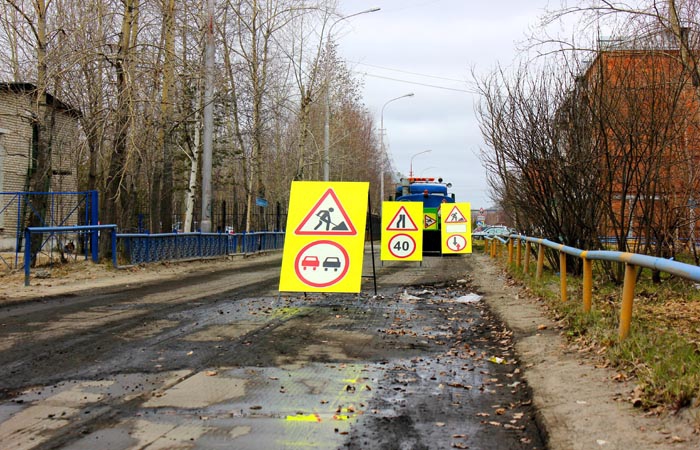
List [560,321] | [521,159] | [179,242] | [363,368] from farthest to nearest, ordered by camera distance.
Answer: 1. [179,242]
2. [521,159]
3. [560,321]
4. [363,368]

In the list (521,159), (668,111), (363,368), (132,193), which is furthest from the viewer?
(132,193)

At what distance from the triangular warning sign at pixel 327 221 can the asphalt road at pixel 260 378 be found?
117cm

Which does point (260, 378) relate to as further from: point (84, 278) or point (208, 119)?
point (208, 119)

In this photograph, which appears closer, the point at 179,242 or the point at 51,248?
the point at 51,248

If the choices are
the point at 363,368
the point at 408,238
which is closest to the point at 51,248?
the point at 408,238

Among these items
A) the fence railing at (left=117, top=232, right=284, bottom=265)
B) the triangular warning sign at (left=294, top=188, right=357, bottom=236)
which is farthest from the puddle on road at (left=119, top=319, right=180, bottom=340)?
the fence railing at (left=117, top=232, right=284, bottom=265)

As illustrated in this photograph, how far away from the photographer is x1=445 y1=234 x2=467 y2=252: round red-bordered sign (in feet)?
82.7

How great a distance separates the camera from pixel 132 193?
73.4ft

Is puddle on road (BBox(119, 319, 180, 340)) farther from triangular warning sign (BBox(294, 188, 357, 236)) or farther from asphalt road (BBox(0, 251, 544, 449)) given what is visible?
triangular warning sign (BBox(294, 188, 357, 236))

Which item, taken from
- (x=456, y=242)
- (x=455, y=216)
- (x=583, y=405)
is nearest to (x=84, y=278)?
(x=583, y=405)

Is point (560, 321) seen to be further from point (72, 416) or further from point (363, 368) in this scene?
point (72, 416)

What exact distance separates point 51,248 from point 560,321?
46.3 feet

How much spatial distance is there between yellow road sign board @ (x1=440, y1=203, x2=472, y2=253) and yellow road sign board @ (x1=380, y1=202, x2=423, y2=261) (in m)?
6.59

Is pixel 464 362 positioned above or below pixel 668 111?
below
